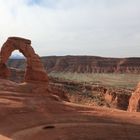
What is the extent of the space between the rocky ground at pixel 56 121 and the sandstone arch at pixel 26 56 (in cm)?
689

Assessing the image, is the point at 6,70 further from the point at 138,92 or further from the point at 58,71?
the point at 58,71

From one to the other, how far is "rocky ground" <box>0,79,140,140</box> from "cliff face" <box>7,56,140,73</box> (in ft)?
366

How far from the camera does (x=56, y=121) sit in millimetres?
24266

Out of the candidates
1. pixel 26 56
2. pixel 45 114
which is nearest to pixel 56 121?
pixel 45 114

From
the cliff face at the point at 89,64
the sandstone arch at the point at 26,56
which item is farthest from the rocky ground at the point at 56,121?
the cliff face at the point at 89,64

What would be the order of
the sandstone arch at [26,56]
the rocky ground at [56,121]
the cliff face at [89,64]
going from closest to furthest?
the rocky ground at [56,121]
the sandstone arch at [26,56]
the cliff face at [89,64]

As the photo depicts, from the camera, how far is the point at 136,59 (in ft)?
465

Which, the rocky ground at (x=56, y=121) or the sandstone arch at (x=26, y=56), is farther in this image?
the sandstone arch at (x=26, y=56)

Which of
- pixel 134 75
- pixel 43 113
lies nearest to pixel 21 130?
pixel 43 113

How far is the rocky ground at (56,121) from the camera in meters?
21.3

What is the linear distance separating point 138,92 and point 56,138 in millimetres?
19699

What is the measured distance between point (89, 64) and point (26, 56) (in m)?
109

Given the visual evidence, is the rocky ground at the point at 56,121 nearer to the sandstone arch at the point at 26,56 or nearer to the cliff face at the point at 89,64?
the sandstone arch at the point at 26,56

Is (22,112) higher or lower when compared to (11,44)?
lower
